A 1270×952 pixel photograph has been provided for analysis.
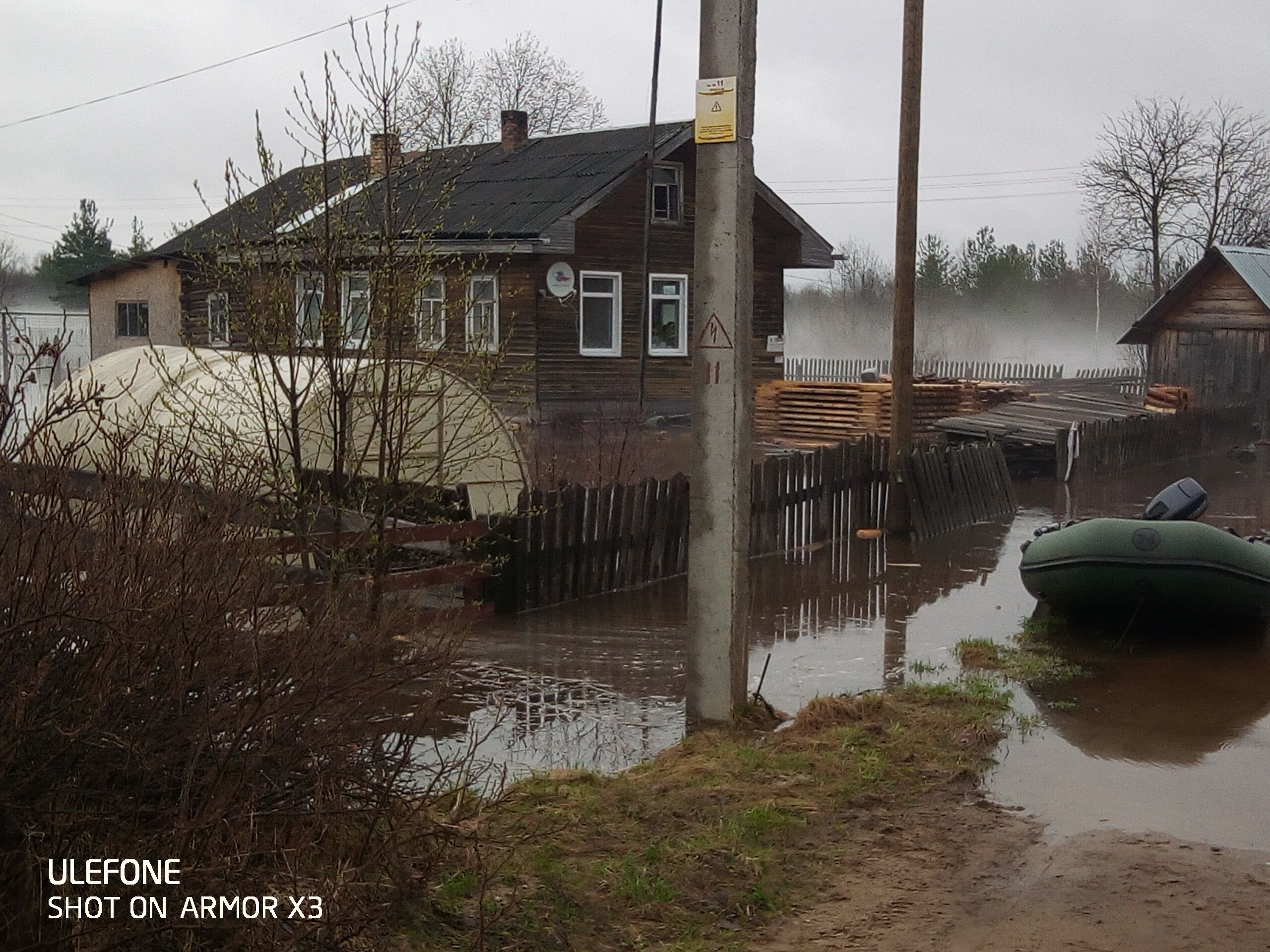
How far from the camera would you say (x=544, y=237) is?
26.9 metres

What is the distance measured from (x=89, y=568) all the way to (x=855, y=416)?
23484 mm

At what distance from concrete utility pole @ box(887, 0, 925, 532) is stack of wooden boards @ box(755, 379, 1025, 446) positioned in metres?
10.5

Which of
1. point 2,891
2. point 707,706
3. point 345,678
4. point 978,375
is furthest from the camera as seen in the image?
point 978,375

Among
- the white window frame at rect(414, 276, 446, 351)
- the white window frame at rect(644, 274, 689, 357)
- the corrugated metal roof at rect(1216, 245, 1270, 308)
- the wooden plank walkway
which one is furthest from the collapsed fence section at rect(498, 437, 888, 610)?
the corrugated metal roof at rect(1216, 245, 1270, 308)

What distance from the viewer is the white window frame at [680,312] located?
30.4 m

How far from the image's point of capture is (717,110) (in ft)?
23.1

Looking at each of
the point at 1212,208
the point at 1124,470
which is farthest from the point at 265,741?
the point at 1212,208

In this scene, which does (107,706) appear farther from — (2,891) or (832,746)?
(832,746)

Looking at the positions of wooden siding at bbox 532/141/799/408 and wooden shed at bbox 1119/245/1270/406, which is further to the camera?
wooden shed at bbox 1119/245/1270/406

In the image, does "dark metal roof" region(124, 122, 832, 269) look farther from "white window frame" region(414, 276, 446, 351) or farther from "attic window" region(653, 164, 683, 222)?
"white window frame" region(414, 276, 446, 351)

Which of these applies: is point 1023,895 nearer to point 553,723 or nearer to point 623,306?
point 553,723

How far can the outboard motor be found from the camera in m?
10.3

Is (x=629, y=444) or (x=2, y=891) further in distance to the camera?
(x=629, y=444)

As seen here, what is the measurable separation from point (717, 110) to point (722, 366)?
133cm
